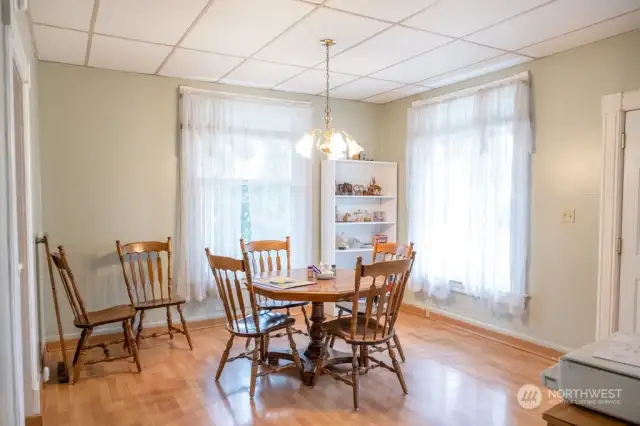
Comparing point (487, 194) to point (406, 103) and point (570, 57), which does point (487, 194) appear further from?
point (406, 103)

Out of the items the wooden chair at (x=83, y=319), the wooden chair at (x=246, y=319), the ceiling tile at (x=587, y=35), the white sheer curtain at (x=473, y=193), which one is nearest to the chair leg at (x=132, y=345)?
the wooden chair at (x=83, y=319)

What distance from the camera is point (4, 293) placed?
1.34m

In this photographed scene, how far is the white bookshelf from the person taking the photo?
4992 millimetres

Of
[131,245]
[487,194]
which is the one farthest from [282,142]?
[487,194]

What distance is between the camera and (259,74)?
4176 mm

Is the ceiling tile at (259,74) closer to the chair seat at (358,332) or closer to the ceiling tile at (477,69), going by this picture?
the ceiling tile at (477,69)

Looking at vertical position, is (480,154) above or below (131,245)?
above

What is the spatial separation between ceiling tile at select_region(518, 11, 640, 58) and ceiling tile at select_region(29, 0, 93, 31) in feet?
10.1

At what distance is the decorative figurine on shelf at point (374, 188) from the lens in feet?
17.3

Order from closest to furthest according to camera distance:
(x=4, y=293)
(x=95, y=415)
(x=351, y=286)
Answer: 1. (x=4, y=293)
2. (x=95, y=415)
3. (x=351, y=286)

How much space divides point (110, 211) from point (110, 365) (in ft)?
4.44


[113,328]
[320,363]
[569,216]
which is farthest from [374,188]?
[113,328]

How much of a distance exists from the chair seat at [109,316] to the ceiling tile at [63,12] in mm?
2013

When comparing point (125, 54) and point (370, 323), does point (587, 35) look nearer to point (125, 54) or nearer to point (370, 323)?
point (370, 323)
